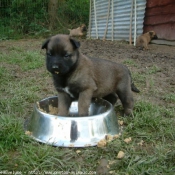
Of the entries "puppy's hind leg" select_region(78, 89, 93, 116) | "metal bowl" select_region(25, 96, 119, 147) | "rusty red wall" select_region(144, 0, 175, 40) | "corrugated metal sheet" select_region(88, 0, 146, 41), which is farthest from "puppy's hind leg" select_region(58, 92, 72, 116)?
"corrugated metal sheet" select_region(88, 0, 146, 41)

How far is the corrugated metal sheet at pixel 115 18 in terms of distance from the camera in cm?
1284

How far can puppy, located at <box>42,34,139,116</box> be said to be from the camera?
3643 millimetres

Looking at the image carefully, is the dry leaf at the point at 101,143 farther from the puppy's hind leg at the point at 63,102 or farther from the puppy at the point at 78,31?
the puppy at the point at 78,31

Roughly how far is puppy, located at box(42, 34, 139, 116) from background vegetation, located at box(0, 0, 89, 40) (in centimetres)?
1300

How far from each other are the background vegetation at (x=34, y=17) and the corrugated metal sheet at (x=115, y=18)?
173 cm

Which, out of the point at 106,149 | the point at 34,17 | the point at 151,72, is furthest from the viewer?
the point at 34,17

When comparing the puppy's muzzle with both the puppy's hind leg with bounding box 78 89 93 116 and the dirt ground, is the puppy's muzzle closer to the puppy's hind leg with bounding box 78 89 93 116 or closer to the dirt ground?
the puppy's hind leg with bounding box 78 89 93 116

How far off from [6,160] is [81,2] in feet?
58.7

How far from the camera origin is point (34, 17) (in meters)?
18.1

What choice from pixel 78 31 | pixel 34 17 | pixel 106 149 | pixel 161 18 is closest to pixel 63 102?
pixel 106 149

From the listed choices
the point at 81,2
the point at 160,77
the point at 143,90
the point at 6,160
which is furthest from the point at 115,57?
the point at 81,2

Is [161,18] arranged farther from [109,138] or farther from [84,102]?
[109,138]

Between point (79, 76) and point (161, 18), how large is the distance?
28.9 feet

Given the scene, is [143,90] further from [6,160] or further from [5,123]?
[6,160]
